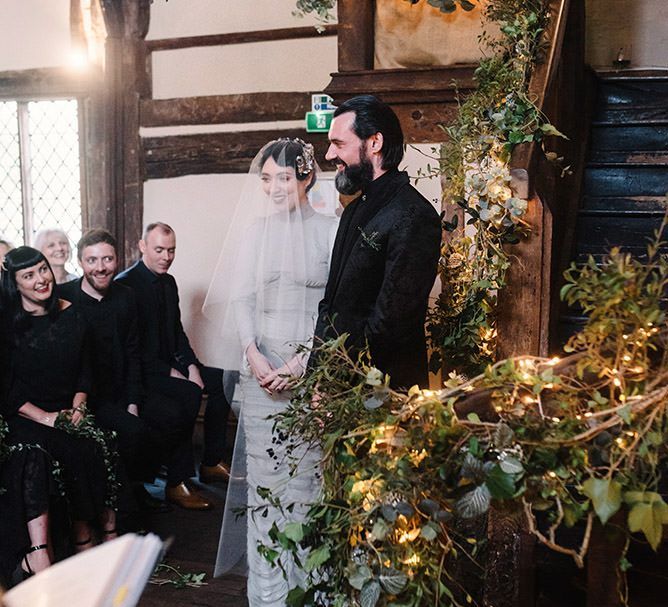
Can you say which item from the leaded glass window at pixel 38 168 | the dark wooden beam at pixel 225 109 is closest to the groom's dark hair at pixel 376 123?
the dark wooden beam at pixel 225 109

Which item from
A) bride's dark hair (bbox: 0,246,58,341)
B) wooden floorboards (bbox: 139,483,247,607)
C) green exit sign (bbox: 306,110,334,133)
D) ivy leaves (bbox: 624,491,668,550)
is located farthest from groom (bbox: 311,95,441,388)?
green exit sign (bbox: 306,110,334,133)

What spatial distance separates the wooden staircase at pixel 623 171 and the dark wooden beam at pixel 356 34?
49.2 inches

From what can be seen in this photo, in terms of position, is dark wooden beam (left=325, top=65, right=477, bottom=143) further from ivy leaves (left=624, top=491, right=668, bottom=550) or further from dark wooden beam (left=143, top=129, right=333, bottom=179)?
ivy leaves (left=624, top=491, right=668, bottom=550)

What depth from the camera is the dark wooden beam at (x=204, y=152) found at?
6121 millimetres

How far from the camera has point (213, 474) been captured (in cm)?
535

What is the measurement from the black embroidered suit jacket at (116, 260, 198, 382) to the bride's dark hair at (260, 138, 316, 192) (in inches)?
78.9

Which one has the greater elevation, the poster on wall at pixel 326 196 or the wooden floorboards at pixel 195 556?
the poster on wall at pixel 326 196

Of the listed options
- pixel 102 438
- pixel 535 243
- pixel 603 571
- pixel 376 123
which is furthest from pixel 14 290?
pixel 603 571

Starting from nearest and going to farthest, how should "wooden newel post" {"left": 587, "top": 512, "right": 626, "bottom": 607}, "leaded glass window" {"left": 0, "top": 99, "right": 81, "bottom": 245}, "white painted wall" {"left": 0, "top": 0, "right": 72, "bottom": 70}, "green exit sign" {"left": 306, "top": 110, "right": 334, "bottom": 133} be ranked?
"wooden newel post" {"left": 587, "top": 512, "right": 626, "bottom": 607} → "green exit sign" {"left": 306, "top": 110, "right": 334, "bottom": 133} → "white painted wall" {"left": 0, "top": 0, "right": 72, "bottom": 70} → "leaded glass window" {"left": 0, "top": 99, "right": 81, "bottom": 245}

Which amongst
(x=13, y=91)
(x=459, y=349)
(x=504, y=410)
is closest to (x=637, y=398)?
(x=504, y=410)

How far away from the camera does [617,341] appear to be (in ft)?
6.43

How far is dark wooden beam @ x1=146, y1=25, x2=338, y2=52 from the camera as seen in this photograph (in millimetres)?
5863

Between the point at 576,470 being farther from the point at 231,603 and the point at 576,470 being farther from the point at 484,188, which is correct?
the point at 231,603

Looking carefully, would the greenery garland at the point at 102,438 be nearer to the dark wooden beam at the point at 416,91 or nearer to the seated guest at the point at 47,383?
the seated guest at the point at 47,383
